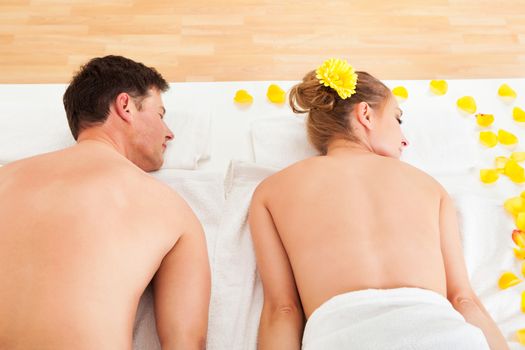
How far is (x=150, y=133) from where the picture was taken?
1.65 metres

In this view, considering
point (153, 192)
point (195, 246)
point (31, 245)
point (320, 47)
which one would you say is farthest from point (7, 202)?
point (320, 47)

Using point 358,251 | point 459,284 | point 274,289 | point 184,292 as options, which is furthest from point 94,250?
point 459,284

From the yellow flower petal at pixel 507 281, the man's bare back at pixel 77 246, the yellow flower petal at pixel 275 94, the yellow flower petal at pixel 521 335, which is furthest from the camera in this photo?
the yellow flower petal at pixel 275 94

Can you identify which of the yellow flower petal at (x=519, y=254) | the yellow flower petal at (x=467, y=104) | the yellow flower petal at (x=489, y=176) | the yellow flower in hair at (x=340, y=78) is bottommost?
the yellow flower petal at (x=519, y=254)

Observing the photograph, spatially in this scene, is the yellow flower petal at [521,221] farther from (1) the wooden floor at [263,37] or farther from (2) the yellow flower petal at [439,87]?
(1) the wooden floor at [263,37]

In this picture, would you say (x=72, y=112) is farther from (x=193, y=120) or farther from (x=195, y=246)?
(x=195, y=246)

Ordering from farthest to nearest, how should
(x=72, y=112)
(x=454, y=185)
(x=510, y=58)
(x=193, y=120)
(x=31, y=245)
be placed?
1. (x=510, y=58)
2. (x=193, y=120)
3. (x=454, y=185)
4. (x=72, y=112)
5. (x=31, y=245)

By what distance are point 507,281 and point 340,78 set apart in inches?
29.0

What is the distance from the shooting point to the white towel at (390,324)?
1073mm

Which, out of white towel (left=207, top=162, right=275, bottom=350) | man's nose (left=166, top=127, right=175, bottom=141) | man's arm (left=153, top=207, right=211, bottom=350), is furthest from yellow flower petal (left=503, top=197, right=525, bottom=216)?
man's nose (left=166, top=127, right=175, bottom=141)

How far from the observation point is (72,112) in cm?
163

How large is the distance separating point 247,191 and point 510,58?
142cm

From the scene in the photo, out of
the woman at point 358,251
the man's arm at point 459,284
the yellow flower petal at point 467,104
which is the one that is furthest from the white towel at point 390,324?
the yellow flower petal at point 467,104

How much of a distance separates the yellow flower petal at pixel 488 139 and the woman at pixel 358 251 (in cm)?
43
